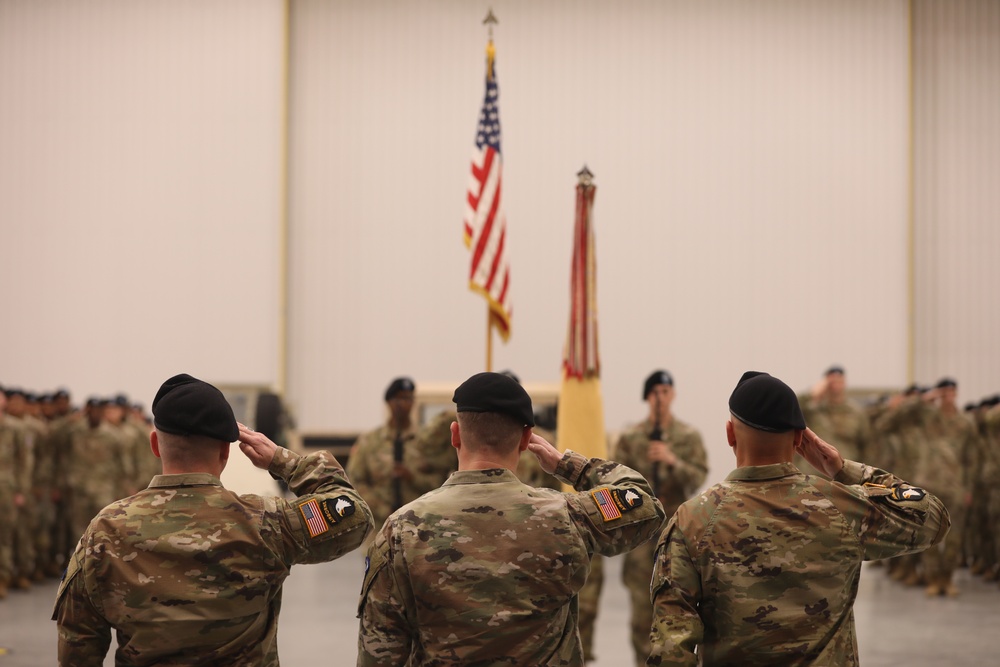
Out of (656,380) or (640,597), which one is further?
(656,380)

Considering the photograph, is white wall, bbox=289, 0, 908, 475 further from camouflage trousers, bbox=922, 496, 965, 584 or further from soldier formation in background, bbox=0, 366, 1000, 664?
camouflage trousers, bbox=922, 496, 965, 584

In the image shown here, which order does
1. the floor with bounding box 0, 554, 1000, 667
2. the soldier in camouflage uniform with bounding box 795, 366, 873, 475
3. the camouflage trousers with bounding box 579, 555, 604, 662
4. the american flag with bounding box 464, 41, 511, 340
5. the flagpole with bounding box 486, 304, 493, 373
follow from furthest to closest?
the soldier in camouflage uniform with bounding box 795, 366, 873, 475 < the american flag with bounding box 464, 41, 511, 340 < the floor with bounding box 0, 554, 1000, 667 < the flagpole with bounding box 486, 304, 493, 373 < the camouflage trousers with bounding box 579, 555, 604, 662

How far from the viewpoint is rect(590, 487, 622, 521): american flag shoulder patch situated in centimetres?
241

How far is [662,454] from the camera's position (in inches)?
233

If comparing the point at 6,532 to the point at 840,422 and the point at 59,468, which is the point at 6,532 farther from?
the point at 840,422

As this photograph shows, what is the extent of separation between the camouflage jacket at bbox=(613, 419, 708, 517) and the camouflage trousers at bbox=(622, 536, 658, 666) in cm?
42

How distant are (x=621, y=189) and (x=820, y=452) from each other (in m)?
13.1

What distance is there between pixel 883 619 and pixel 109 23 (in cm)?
1285

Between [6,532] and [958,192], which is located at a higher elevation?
[958,192]

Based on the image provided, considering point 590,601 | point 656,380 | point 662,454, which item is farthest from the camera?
point 656,380

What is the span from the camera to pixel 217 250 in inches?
591

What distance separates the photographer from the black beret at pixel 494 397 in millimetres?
2361

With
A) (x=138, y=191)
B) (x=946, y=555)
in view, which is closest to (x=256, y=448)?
(x=946, y=555)

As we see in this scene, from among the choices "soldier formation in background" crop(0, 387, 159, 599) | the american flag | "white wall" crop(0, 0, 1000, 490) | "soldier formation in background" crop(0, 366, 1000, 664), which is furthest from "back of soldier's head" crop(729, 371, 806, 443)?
"white wall" crop(0, 0, 1000, 490)
